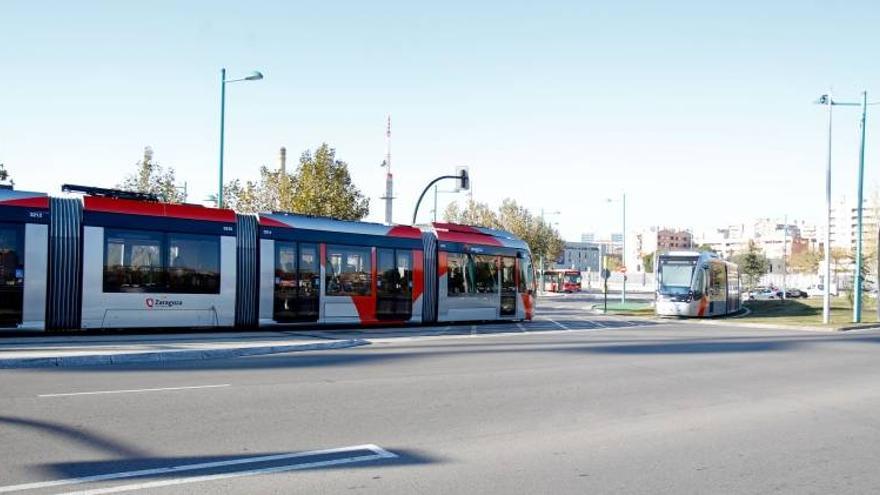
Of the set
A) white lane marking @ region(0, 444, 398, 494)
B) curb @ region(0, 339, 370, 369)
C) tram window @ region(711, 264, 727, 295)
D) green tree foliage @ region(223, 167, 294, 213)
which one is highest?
green tree foliage @ region(223, 167, 294, 213)

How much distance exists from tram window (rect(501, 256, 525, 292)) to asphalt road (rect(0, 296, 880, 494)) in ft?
45.0

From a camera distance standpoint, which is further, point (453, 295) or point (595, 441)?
point (453, 295)

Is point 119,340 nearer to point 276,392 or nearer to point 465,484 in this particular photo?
point 276,392

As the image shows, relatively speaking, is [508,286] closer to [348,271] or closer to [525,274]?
[525,274]

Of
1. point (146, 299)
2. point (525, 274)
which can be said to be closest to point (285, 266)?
point (146, 299)

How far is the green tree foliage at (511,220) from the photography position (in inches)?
2945

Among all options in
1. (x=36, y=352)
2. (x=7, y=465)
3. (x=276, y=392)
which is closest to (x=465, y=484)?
(x=7, y=465)

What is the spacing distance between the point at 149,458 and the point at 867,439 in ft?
25.7

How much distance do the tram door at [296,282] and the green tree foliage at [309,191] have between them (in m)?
16.4

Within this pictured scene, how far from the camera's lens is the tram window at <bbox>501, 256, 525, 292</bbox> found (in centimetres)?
2944

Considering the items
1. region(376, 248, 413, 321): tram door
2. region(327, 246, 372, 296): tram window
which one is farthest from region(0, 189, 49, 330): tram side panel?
region(376, 248, 413, 321): tram door

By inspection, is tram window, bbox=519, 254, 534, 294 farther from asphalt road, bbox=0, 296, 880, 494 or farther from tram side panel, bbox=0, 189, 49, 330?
tram side panel, bbox=0, 189, 49, 330

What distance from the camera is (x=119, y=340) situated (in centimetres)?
A: 1741

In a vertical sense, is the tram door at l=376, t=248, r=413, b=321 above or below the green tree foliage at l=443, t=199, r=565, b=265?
below
